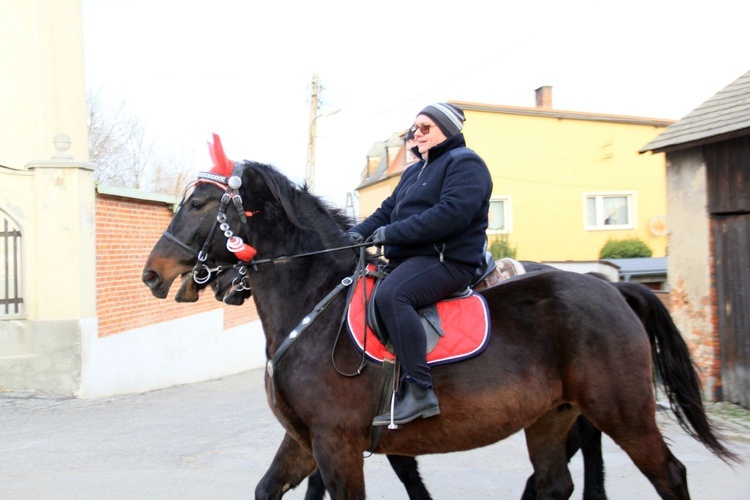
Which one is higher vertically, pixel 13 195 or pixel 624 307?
pixel 13 195

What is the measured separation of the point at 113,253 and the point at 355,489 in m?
8.19

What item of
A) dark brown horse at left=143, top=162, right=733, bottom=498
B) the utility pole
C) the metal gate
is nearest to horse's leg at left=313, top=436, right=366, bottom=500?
dark brown horse at left=143, top=162, right=733, bottom=498

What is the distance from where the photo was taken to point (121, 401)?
10211 millimetres

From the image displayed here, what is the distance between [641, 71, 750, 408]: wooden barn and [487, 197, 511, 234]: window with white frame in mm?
16122

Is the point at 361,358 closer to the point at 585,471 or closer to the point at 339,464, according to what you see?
the point at 339,464

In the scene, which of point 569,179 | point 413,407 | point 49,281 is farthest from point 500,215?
point 413,407

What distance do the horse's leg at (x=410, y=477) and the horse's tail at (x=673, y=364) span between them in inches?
73.8

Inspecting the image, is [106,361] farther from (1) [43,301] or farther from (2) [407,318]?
(2) [407,318]

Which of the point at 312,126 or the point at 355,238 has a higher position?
the point at 312,126

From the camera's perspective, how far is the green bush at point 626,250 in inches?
912

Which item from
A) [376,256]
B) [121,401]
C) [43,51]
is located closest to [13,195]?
[43,51]

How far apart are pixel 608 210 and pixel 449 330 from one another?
78.4ft

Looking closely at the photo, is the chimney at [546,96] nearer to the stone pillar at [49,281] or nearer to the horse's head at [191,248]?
the stone pillar at [49,281]

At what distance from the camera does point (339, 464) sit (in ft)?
12.5
